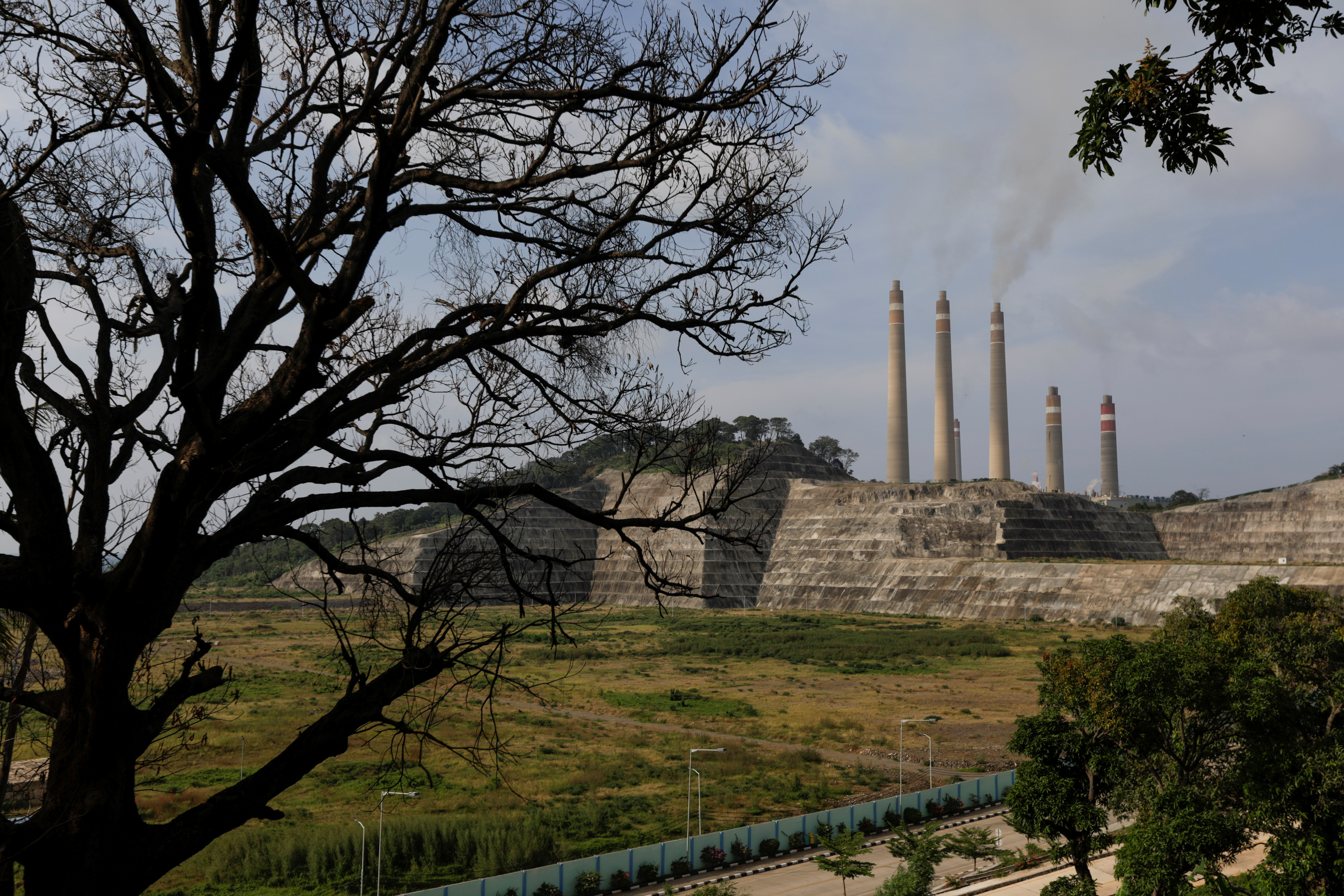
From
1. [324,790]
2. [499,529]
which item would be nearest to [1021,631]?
[324,790]

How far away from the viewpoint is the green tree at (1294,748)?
23.6 m

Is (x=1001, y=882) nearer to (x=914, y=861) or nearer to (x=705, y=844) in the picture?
(x=914, y=861)

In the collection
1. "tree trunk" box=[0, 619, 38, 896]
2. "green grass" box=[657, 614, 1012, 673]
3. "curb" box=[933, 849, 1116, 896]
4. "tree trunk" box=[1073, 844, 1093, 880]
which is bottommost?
"curb" box=[933, 849, 1116, 896]

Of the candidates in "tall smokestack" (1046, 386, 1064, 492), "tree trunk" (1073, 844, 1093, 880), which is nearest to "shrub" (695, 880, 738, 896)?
"tree trunk" (1073, 844, 1093, 880)

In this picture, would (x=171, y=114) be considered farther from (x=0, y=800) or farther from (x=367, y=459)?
(x=0, y=800)

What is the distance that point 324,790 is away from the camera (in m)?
45.3

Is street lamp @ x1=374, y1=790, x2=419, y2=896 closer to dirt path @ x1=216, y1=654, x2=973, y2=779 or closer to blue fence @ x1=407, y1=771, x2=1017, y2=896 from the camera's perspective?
blue fence @ x1=407, y1=771, x2=1017, y2=896

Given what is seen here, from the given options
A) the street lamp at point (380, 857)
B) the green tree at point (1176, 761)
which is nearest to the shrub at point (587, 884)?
the street lamp at point (380, 857)

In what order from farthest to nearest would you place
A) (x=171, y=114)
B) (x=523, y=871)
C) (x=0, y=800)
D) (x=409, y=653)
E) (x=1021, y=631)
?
(x=1021, y=631), (x=523, y=871), (x=0, y=800), (x=409, y=653), (x=171, y=114)

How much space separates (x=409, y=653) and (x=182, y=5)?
4354 millimetres

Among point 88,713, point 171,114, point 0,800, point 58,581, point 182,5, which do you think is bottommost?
point 0,800

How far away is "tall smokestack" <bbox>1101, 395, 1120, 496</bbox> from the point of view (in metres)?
159

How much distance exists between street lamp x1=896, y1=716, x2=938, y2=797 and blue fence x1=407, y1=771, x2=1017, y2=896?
1.20 metres

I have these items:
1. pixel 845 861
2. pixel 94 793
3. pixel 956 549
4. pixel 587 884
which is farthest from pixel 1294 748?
pixel 956 549
